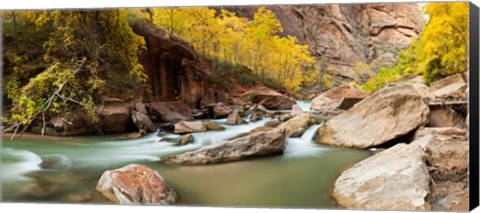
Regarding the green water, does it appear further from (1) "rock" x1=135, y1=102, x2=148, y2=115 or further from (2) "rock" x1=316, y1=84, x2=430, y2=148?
(1) "rock" x1=135, y1=102, x2=148, y2=115

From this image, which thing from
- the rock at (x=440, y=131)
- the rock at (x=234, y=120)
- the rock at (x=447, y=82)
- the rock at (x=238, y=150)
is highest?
the rock at (x=447, y=82)

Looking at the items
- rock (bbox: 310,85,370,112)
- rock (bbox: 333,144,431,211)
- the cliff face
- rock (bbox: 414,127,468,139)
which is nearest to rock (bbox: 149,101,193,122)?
the cliff face

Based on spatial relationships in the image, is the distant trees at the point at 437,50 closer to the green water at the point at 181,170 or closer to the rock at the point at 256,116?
the green water at the point at 181,170

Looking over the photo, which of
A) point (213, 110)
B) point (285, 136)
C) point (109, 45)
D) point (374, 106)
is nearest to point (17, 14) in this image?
point (109, 45)

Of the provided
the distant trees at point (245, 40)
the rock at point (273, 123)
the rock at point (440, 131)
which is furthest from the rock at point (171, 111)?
the rock at point (440, 131)

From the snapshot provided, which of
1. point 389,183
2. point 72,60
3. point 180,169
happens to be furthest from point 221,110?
point 389,183

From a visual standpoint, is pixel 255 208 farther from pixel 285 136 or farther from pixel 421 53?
pixel 421 53
